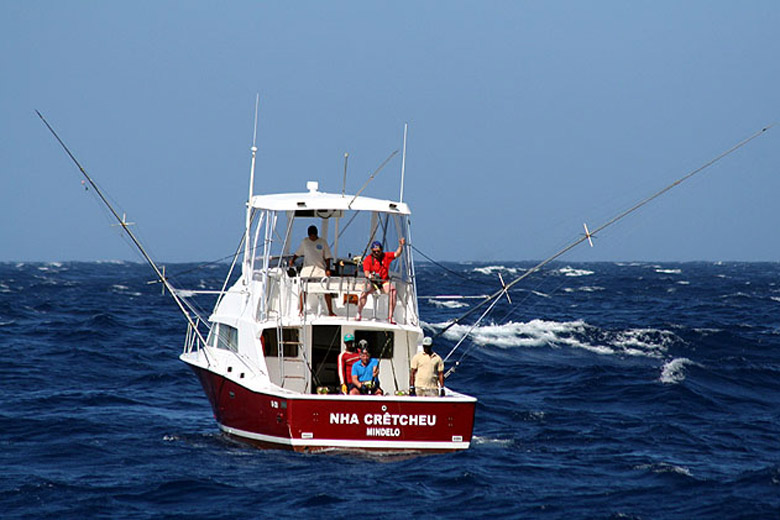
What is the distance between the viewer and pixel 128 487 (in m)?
16.1

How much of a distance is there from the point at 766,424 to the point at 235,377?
1101 cm

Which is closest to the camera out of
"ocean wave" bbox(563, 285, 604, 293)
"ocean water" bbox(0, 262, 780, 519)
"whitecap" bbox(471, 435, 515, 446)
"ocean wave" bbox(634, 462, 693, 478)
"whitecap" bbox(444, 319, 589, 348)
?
"ocean water" bbox(0, 262, 780, 519)

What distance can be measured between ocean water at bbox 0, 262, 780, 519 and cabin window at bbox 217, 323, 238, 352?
167 cm

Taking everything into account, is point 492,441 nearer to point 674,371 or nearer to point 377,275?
point 377,275

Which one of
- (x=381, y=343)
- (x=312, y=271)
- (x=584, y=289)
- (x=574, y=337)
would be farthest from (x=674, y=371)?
(x=584, y=289)

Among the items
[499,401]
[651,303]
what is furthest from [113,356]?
[651,303]

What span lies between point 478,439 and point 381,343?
2.48 m

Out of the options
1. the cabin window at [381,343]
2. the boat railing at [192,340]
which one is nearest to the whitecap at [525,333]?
the boat railing at [192,340]

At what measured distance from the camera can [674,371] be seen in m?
29.8

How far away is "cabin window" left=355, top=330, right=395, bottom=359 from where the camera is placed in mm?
19844

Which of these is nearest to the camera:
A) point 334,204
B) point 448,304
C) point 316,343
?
point 334,204

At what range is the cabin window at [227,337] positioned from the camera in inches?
811

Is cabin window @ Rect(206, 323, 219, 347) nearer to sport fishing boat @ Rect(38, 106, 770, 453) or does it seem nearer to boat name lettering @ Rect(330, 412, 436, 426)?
sport fishing boat @ Rect(38, 106, 770, 453)

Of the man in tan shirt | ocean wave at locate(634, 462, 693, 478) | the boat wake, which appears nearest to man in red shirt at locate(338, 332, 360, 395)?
Result: the man in tan shirt
